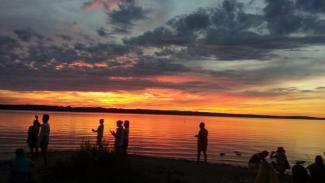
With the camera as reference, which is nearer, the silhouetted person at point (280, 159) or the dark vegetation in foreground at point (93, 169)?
the dark vegetation in foreground at point (93, 169)

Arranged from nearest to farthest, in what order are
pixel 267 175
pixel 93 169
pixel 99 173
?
1. pixel 267 175
2. pixel 99 173
3. pixel 93 169

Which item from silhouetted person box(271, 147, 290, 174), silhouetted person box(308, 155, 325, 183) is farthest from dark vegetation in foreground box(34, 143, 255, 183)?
silhouetted person box(308, 155, 325, 183)

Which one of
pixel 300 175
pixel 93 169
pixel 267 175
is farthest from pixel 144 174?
pixel 267 175

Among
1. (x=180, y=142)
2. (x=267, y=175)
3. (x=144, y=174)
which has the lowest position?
(x=180, y=142)

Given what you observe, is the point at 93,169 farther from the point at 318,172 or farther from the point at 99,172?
the point at 318,172

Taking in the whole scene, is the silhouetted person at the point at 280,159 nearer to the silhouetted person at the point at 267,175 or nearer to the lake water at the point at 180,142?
the silhouetted person at the point at 267,175

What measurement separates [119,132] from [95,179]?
492 cm

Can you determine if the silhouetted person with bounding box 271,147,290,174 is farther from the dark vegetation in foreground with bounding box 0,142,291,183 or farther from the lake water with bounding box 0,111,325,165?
the lake water with bounding box 0,111,325,165

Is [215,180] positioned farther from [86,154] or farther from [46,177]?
[46,177]

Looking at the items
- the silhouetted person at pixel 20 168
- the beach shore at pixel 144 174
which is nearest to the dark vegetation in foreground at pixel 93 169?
the beach shore at pixel 144 174

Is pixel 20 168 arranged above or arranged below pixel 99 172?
above

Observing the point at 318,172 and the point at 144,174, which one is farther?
the point at 144,174

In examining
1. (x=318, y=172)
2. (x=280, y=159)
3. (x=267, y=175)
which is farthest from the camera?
(x=280, y=159)

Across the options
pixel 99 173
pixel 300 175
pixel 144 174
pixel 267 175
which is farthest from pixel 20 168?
pixel 300 175
